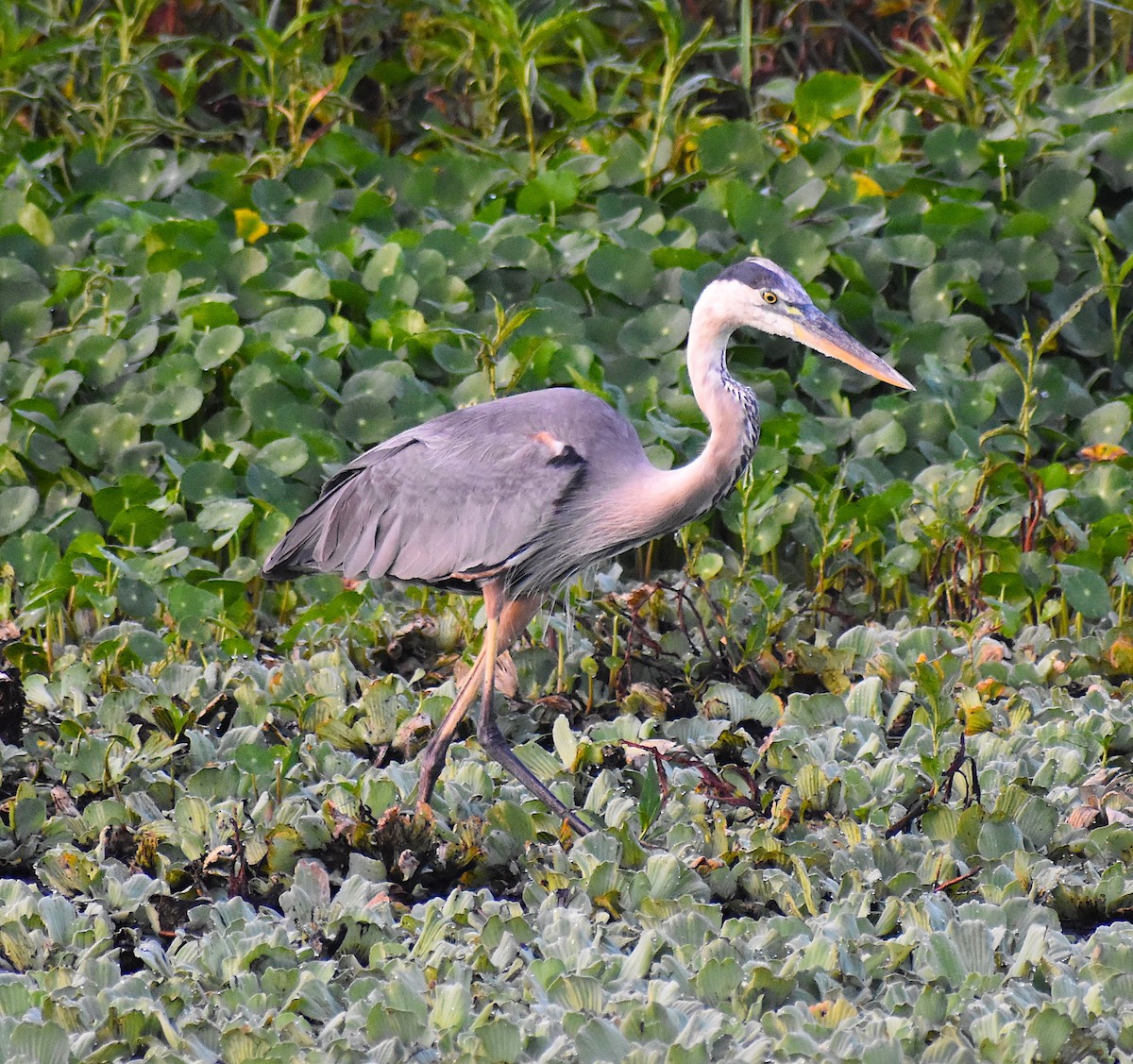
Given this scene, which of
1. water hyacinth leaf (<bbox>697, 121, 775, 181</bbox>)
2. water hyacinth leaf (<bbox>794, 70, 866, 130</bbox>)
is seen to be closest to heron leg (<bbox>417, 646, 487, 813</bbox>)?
water hyacinth leaf (<bbox>697, 121, 775, 181</bbox>)

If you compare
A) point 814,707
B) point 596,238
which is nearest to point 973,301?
point 596,238

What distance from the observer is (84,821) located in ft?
11.7

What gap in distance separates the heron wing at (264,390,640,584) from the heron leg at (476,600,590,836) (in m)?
0.19

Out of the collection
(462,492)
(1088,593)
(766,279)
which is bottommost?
(1088,593)

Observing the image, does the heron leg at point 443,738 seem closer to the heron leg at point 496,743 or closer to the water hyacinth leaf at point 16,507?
the heron leg at point 496,743

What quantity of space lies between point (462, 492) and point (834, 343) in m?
0.91

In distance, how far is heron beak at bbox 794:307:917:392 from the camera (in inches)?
149

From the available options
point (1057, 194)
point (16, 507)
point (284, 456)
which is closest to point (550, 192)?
point (284, 456)

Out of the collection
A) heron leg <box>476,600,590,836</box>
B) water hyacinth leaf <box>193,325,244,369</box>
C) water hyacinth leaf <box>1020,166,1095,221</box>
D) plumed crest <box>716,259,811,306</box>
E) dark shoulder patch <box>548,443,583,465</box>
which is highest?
plumed crest <box>716,259,811,306</box>

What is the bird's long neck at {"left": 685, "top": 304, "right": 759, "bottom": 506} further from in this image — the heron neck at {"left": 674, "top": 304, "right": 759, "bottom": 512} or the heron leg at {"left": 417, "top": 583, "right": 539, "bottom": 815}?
the heron leg at {"left": 417, "top": 583, "right": 539, "bottom": 815}

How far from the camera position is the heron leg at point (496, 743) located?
12.1ft

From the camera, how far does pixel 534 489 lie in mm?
3871

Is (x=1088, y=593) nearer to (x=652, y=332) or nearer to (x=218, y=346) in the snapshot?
(x=652, y=332)

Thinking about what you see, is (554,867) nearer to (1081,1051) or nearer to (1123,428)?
(1081,1051)
